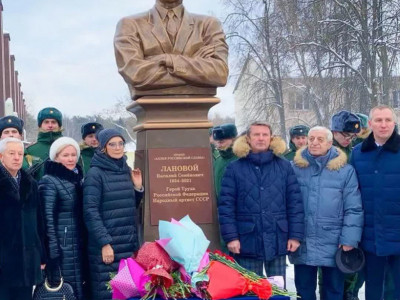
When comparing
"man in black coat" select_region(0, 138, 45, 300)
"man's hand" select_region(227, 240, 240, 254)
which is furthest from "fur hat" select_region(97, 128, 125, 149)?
"man's hand" select_region(227, 240, 240, 254)

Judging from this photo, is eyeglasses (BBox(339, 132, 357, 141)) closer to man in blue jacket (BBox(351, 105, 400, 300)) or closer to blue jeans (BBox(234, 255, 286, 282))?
man in blue jacket (BBox(351, 105, 400, 300))

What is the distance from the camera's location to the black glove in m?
4.97

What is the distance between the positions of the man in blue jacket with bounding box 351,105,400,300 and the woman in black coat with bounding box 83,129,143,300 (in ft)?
6.23

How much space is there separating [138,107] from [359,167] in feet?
6.43

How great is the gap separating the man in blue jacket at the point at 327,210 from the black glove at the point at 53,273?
1905 mm

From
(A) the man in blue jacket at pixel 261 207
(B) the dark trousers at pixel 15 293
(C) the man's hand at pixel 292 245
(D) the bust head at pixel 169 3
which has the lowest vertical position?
(B) the dark trousers at pixel 15 293

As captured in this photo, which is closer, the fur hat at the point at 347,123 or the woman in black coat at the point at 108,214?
the woman in black coat at the point at 108,214

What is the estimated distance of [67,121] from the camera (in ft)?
260

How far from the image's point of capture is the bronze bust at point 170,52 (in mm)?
5438

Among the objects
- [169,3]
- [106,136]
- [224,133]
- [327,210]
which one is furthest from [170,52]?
[327,210]

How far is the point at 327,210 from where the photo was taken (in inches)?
206

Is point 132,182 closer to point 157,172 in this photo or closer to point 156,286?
point 157,172

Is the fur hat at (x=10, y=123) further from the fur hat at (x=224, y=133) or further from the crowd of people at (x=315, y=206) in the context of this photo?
the crowd of people at (x=315, y=206)

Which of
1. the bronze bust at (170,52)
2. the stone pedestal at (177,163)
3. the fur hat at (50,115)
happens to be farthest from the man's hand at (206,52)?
the fur hat at (50,115)
